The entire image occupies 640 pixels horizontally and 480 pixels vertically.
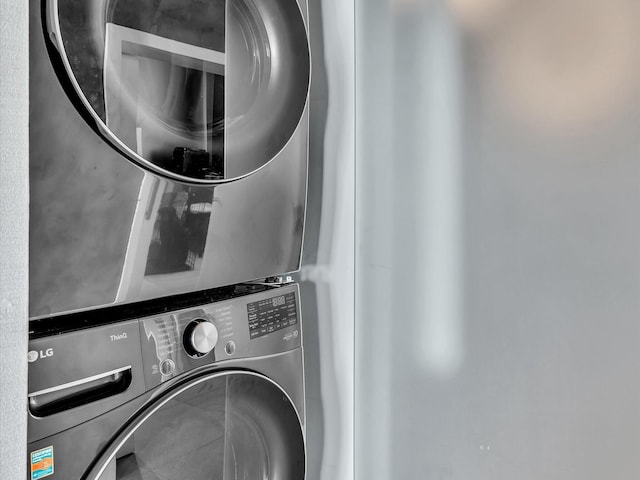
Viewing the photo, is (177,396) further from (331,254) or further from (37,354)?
(331,254)

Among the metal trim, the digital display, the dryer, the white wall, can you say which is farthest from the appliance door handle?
the white wall

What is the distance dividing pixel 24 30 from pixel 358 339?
1.09 meters

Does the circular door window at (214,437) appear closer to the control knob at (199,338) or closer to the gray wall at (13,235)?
the control knob at (199,338)

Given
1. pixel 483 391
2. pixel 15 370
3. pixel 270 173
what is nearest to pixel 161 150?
pixel 270 173

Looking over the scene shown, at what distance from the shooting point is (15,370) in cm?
62

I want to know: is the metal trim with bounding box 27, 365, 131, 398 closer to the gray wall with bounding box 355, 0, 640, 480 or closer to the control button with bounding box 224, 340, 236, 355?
the control button with bounding box 224, 340, 236, 355

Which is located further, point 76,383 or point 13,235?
point 76,383

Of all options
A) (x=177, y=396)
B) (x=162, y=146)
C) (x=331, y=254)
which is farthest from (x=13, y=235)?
(x=331, y=254)

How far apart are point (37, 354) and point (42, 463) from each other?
153mm

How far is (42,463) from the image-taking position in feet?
2.50

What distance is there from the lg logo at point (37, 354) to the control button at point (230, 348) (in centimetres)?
34

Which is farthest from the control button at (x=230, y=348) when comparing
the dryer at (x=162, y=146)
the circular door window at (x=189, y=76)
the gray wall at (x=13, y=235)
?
the gray wall at (x=13, y=235)

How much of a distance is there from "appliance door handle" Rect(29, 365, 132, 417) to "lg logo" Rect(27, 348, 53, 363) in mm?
48

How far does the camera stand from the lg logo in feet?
2.51
